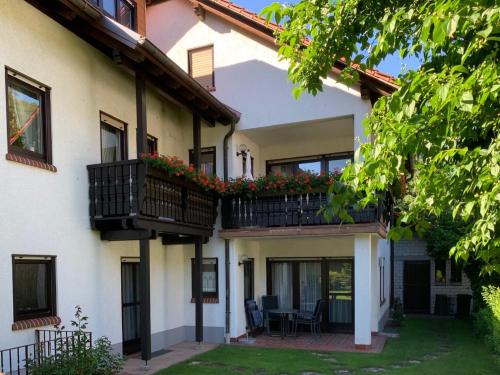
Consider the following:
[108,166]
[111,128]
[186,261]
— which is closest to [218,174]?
[186,261]

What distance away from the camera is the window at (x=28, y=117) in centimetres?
657

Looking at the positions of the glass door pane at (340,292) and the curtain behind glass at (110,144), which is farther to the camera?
the glass door pane at (340,292)

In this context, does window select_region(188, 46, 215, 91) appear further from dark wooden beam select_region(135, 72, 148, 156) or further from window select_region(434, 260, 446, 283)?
window select_region(434, 260, 446, 283)

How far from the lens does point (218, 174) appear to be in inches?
448

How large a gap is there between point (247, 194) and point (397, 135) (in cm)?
813

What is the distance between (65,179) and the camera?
24.3 ft

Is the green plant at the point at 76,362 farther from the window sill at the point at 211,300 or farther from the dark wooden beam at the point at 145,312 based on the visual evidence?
the window sill at the point at 211,300

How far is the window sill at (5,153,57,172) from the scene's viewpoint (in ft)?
20.6

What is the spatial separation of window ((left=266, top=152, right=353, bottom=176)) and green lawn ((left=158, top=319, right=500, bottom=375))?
500 centimetres

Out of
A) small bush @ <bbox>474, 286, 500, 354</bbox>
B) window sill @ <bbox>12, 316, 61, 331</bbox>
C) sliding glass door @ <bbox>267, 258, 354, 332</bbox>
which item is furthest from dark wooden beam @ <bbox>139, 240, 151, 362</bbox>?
small bush @ <bbox>474, 286, 500, 354</bbox>

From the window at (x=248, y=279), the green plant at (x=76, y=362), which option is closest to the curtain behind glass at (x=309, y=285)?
the window at (x=248, y=279)

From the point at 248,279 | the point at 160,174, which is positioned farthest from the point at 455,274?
the point at 160,174

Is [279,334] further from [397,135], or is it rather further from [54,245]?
[397,135]

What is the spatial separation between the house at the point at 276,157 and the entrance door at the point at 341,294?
28 mm
